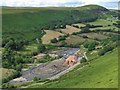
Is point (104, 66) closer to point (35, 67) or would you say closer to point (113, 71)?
point (113, 71)

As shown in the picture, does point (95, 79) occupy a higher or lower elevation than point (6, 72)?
higher

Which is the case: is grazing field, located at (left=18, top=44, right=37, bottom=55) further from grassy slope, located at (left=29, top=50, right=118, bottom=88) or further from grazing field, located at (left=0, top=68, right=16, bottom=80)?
grassy slope, located at (left=29, top=50, right=118, bottom=88)

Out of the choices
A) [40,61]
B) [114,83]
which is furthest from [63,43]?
[114,83]

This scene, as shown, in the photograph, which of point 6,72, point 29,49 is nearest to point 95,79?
point 6,72

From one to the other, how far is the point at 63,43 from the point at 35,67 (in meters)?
68.1

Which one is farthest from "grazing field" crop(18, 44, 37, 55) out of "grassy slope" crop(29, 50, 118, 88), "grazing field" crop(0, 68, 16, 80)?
"grassy slope" crop(29, 50, 118, 88)

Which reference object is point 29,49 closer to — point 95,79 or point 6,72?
point 6,72

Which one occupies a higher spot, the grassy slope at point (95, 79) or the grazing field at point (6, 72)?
the grassy slope at point (95, 79)

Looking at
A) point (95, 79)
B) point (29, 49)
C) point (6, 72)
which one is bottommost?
point (6, 72)

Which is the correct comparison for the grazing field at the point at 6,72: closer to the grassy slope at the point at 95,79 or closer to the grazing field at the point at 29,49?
the grassy slope at the point at 95,79

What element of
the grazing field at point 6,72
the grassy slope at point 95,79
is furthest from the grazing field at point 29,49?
the grassy slope at point 95,79

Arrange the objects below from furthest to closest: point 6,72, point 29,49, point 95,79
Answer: point 29,49, point 6,72, point 95,79

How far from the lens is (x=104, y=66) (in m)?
96.1

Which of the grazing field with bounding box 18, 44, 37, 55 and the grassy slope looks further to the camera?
the grazing field with bounding box 18, 44, 37, 55
